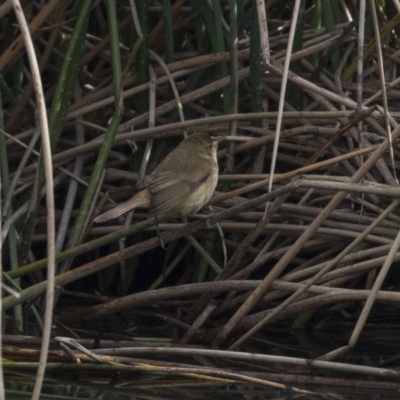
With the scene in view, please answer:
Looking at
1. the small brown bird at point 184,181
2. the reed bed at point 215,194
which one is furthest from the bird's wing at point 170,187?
the reed bed at point 215,194

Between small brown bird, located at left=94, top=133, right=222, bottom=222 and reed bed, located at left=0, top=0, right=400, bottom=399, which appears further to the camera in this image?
small brown bird, located at left=94, top=133, right=222, bottom=222

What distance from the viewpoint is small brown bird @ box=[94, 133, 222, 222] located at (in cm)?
441

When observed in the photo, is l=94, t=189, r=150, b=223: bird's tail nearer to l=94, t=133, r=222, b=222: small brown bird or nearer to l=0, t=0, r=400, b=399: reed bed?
l=94, t=133, r=222, b=222: small brown bird

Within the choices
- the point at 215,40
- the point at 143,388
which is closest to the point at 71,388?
the point at 143,388

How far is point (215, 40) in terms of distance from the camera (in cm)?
481

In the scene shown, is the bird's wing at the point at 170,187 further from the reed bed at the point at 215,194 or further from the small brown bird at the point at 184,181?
the reed bed at the point at 215,194

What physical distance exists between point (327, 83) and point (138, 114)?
1021 millimetres

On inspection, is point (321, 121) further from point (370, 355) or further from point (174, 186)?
point (370, 355)

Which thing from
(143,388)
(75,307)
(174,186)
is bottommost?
(75,307)

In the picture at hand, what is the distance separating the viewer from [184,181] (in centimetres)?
462

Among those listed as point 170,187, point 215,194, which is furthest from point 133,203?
point 215,194

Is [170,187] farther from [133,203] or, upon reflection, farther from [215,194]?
[215,194]

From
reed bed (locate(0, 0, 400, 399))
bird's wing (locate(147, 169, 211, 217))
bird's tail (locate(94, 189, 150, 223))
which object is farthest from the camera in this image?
bird's wing (locate(147, 169, 211, 217))

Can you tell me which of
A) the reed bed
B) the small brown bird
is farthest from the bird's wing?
the reed bed
